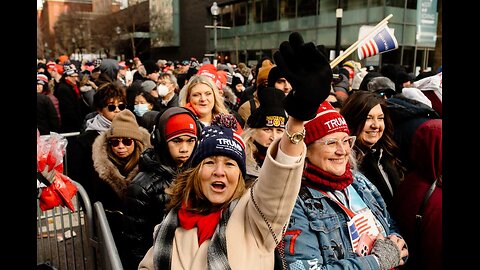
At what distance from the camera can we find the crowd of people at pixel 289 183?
167cm

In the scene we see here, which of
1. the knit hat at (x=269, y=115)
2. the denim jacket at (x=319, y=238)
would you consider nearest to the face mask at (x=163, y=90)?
the knit hat at (x=269, y=115)

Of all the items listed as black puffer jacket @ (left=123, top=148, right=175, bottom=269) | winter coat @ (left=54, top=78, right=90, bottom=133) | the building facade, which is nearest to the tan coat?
black puffer jacket @ (left=123, top=148, right=175, bottom=269)

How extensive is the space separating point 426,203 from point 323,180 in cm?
67

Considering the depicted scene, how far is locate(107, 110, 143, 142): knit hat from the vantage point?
3570 millimetres

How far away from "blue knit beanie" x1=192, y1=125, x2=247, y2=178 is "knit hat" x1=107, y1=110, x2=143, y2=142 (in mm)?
1607

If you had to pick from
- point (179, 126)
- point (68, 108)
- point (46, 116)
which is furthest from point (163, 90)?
point (179, 126)

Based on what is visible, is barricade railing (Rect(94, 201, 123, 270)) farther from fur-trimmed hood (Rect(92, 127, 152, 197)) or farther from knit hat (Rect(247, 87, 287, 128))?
Result: knit hat (Rect(247, 87, 287, 128))

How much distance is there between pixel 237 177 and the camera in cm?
207

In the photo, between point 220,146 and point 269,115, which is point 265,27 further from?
point 220,146

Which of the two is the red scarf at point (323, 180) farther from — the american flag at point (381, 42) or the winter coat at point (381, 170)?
the american flag at point (381, 42)

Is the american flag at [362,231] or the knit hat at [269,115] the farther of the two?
the knit hat at [269,115]

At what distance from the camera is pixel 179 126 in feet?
10.3

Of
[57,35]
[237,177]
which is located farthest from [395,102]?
[57,35]

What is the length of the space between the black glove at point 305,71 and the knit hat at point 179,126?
1.78 metres
